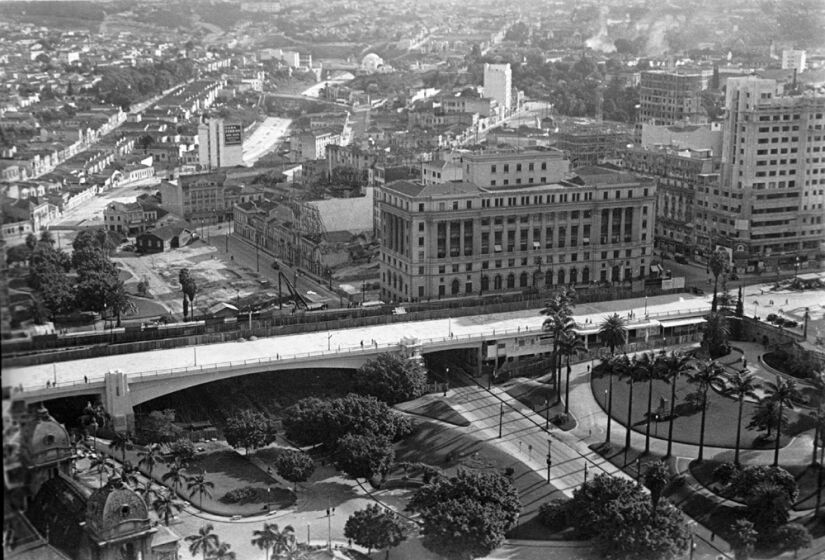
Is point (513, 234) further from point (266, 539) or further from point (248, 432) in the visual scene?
point (266, 539)

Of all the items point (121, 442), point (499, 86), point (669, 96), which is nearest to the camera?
point (121, 442)

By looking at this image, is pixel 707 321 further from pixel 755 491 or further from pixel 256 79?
pixel 256 79

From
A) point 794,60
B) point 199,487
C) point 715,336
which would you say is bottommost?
point 199,487

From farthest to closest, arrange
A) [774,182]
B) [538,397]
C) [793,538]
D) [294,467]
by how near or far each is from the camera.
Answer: [774,182] → [538,397] → [294,467] → [793,538]

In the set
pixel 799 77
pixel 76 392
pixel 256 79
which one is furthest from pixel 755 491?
pixel 256 79

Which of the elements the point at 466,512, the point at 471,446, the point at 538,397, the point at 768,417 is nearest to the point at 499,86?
the point at 538,397

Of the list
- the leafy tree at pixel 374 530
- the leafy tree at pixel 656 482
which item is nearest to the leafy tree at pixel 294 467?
the leafy tree at pixel 374 530
